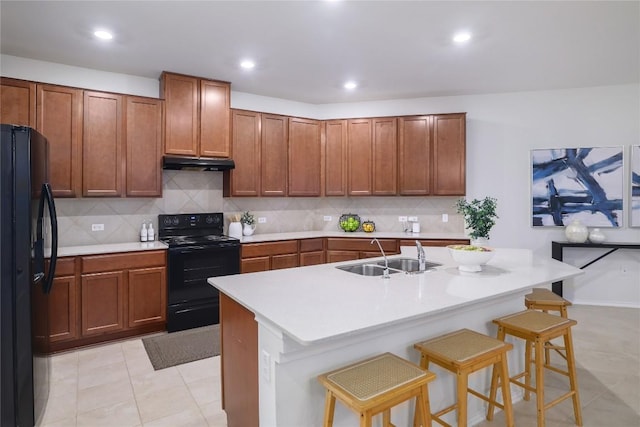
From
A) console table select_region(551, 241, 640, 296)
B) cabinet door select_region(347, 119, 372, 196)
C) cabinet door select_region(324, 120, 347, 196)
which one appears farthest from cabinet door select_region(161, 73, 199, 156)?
console table select_region(551, 241, 640, 296)

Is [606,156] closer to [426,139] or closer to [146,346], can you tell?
[426,139]

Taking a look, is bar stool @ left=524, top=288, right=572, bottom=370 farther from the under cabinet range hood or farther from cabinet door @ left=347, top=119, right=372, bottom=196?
the under cabinet range hood

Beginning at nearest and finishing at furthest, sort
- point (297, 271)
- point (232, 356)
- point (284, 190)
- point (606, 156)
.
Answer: point (232, 356), point (297, 271), point (606, 156), point (284, 190)

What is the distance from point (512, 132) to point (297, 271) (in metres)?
3.87

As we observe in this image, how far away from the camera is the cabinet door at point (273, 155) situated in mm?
4734

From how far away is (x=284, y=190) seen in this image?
491cm

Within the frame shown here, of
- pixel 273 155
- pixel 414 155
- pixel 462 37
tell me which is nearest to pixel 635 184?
pixel 414 155

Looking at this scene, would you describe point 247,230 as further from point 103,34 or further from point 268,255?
point 103,34

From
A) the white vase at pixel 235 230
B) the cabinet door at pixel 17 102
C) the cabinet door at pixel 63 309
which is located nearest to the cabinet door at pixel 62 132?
the cabinet door at pixel 17 102

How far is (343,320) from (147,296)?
9.20 feet

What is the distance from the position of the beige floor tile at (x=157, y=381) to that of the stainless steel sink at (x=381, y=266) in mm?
1520

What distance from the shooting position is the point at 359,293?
1949 millimetres

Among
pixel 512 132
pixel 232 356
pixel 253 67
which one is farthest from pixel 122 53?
pixel 512 132

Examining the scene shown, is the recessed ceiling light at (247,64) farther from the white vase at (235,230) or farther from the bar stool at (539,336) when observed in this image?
the bar stool at (539,336)
